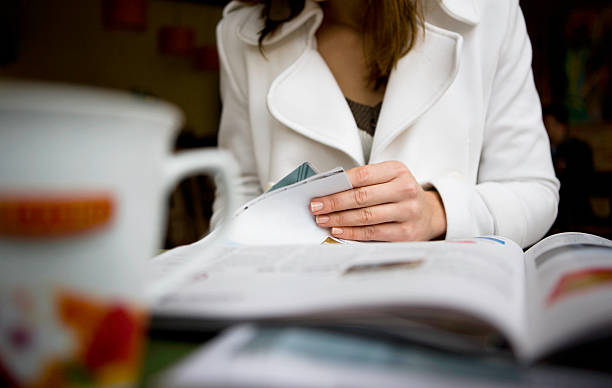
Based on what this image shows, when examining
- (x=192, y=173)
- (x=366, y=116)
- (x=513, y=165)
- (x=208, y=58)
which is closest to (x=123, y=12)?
(x=208, y=58)

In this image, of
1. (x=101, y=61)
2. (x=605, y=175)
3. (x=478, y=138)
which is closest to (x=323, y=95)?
(x=478, y=138)

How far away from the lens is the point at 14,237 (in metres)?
0.19

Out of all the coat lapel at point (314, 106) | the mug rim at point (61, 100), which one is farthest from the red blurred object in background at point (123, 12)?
the mug rim at point (61, 100)

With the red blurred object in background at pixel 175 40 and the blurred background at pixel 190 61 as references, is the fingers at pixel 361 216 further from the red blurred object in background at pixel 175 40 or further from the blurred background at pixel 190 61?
the red blurred object in background at pixel 175 40

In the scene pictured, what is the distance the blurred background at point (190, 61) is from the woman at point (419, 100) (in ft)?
6.09

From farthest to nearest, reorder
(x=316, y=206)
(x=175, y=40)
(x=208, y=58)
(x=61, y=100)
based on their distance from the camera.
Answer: (x=208, y=58), (x=175, y=40), (x=316, y=206), (x=61, y=100)

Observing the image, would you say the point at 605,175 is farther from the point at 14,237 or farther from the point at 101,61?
the point at 101,61

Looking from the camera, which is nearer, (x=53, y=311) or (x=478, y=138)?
(x=53, y=311)

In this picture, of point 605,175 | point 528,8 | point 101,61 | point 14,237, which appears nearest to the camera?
point 14,237

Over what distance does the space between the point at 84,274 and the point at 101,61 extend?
223 inches

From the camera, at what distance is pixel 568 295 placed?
0.27 meters

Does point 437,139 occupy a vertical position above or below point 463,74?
below

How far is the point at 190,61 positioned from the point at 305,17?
5.32m

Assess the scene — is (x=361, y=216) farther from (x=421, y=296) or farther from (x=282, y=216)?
(x=421, y=296)
